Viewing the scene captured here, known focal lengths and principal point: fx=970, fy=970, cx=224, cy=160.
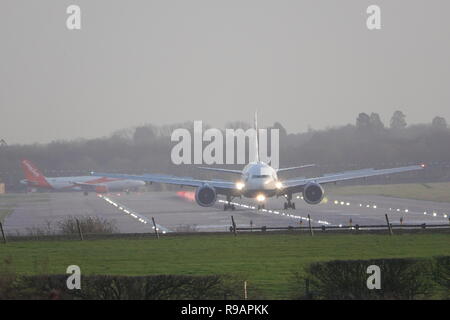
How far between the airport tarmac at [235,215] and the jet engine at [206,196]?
31.7 inches

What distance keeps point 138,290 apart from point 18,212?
58.8m

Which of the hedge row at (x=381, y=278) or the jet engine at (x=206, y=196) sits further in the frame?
the jet engine at (x=206, y=196)

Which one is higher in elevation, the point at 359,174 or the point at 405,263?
the point at 359,174

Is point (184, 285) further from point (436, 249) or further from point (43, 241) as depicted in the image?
point (43, 241)

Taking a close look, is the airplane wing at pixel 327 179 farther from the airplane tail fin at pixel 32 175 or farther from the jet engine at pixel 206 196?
the airplane tail fin at pixel 32 175

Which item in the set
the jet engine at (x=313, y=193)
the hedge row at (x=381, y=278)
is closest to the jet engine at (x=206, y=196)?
the jet engine at (x=313, y=193)

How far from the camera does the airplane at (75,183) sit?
416 ft

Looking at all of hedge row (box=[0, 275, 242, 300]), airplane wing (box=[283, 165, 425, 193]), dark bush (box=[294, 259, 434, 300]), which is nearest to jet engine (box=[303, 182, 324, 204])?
airplane wing (box=[283, 165, 425, 193])

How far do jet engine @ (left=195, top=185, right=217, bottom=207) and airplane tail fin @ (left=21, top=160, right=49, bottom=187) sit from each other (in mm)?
62083

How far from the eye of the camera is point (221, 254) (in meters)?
32.8

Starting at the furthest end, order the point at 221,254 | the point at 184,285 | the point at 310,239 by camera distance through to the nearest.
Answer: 1. the point at 310,239
2. the point at 221,254
3. the point at 184,285

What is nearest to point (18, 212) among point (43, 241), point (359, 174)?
point (359, 174)
